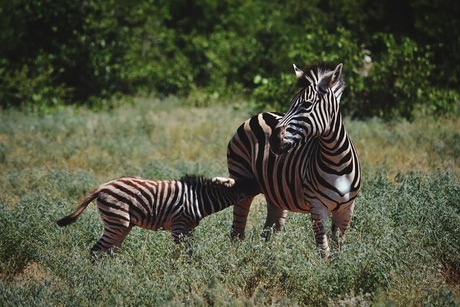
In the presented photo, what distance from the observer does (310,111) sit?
611 centimetres

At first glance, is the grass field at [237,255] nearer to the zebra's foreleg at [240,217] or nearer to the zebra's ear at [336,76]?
the zebra's foreleg at [240,217]

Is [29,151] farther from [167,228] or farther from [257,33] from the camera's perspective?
[257,33]

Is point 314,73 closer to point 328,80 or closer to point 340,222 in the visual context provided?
point 328,80

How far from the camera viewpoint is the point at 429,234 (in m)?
6.41

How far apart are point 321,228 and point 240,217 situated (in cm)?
125

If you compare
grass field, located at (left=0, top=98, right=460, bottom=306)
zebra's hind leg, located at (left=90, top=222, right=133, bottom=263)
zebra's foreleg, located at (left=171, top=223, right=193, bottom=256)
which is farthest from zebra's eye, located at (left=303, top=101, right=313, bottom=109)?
zebra's hind leg, located at (left=90, top=222, right=133, bottom=263)

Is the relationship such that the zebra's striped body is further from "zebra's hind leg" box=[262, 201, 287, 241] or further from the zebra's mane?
the zebra's mane

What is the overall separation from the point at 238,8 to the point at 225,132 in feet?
20.2

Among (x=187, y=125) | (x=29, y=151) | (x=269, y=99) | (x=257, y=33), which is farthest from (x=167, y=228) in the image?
(x=257, y=33)

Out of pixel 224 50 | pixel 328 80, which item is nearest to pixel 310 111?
pixel 328 80

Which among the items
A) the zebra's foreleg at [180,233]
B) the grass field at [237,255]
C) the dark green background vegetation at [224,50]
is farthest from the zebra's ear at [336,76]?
the dark green background vegetation at [224,50]

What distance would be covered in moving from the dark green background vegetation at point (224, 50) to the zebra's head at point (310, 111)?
758 centimetres

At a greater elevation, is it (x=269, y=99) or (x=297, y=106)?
(x=297, y=106)

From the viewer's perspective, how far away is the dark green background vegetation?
1401 centimetres
